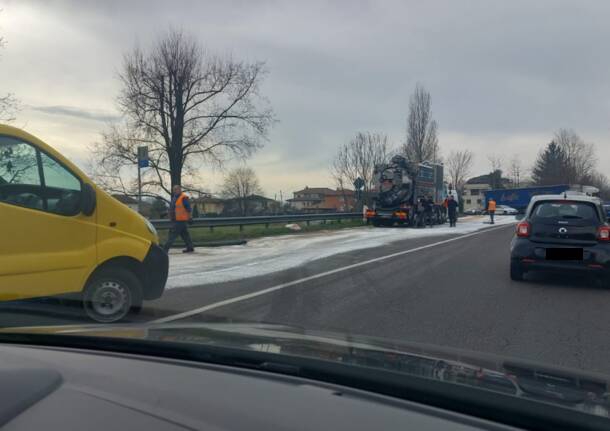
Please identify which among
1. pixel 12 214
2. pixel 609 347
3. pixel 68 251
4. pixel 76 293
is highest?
pixel 12 214

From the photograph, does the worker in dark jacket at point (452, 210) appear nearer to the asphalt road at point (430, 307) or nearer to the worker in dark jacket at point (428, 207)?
the worker in dark jacket at point (428, 207)

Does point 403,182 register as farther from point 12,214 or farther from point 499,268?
point 12,214

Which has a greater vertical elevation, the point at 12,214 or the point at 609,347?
the point at 12,214

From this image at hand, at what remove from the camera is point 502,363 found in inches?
103

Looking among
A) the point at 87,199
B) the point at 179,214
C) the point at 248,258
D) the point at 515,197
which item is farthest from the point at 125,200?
the point at 515,197

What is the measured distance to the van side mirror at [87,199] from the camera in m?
5.54

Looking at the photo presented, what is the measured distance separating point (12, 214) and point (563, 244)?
7.77 m

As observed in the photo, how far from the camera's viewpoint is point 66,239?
17.8ft

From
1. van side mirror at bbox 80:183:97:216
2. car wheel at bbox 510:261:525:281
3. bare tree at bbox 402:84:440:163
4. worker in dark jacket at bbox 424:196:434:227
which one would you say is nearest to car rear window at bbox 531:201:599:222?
car wheel at bbox 510:261:525:281

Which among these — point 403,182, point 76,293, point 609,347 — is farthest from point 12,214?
point 403,182

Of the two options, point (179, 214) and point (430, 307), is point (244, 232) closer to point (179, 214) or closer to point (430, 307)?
point (179, 214)

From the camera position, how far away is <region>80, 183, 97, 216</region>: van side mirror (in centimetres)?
554

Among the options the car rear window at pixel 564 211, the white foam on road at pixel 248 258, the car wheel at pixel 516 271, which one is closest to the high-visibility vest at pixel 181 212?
the white foam on road at pixel 248 258

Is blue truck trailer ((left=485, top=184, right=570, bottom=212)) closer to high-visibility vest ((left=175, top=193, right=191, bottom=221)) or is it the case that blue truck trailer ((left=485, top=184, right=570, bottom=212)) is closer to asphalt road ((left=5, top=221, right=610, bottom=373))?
high-visibility vest ((left=175, top=193, right=191, bottom=221))
